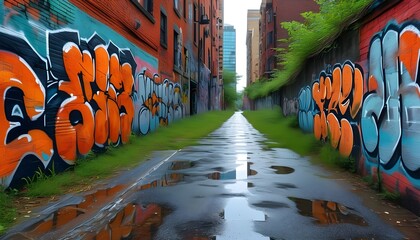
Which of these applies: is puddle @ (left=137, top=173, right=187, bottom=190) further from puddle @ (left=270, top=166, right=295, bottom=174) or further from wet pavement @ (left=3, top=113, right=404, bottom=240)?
puddle @ (left=270, top=166, right=295, bottom=174)

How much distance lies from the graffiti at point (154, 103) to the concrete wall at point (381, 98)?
7313mm

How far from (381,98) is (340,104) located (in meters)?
2.50

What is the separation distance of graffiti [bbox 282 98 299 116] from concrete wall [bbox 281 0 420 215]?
6.66m

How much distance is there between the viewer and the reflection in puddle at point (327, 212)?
15.2ft

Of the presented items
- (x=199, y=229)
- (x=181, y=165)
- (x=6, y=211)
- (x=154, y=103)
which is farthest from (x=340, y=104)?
(x=154, y=103)

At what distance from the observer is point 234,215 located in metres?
4.83

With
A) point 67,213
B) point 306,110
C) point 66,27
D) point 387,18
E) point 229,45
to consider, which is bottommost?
point 67,213

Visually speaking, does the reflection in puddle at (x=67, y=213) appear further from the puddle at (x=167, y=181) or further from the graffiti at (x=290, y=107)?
the graffiti at (x=290, y=107)

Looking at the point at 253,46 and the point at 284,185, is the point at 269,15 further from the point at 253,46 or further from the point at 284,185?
the point at 253,46

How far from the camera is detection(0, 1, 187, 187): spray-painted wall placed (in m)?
5.95

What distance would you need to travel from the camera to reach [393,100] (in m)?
5.60

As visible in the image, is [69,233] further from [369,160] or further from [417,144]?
[369,160]

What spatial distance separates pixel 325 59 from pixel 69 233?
8.61 meters

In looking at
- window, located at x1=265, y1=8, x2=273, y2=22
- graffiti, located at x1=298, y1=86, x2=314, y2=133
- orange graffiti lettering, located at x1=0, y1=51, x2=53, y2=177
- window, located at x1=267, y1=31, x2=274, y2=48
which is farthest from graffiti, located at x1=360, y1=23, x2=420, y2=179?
window, located at x1=265, y1=8, x2=273, y2=22
